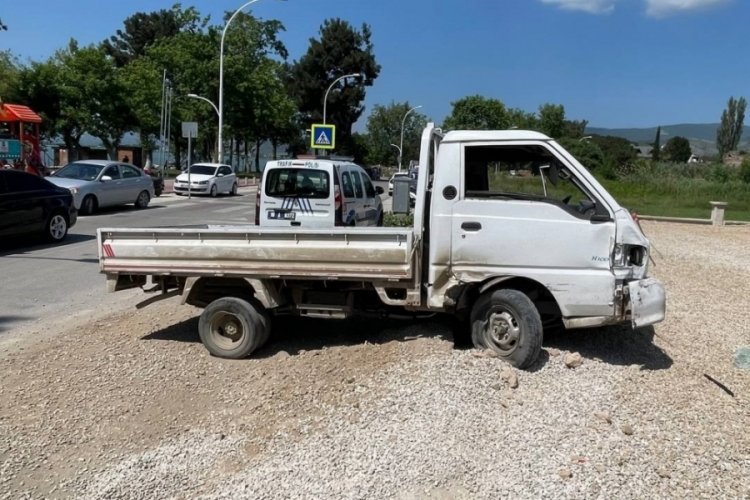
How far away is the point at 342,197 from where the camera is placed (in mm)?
12203

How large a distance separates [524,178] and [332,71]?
233 ft

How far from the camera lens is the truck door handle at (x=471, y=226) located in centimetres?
555

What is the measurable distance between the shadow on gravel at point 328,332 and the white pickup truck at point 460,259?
0.31 m

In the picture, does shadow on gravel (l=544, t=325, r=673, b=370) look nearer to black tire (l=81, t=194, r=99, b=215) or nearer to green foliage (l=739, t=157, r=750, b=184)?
black tire (l=81, t=194, r=99, b=215)

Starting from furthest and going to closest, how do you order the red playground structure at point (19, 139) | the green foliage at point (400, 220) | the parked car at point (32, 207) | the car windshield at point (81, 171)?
1. the red playground structure at point (19, 139)
2. the car windshield at point (81, 171)
3. the green foliage at point (400, 220)
4. the parked car at point (32, 207)

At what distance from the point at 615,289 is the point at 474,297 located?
3.87 ft

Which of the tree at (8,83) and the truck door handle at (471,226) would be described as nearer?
the truck door handle at (471,226)

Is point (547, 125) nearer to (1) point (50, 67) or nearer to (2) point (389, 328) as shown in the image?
(1) point (50, 67)

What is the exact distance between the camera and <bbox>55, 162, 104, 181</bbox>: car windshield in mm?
20125

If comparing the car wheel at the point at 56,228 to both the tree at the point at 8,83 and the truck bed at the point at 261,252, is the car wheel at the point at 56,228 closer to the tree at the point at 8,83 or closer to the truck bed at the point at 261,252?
the truck bed at the point at 261,252

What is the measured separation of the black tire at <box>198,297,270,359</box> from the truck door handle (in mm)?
1948

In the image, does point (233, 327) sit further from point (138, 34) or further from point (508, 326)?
point (138, 34)

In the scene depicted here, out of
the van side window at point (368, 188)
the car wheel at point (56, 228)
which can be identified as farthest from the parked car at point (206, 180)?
the van side window at point (368, 188)

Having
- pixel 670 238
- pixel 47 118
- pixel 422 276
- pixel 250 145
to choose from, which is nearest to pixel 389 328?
pixel 422 276
